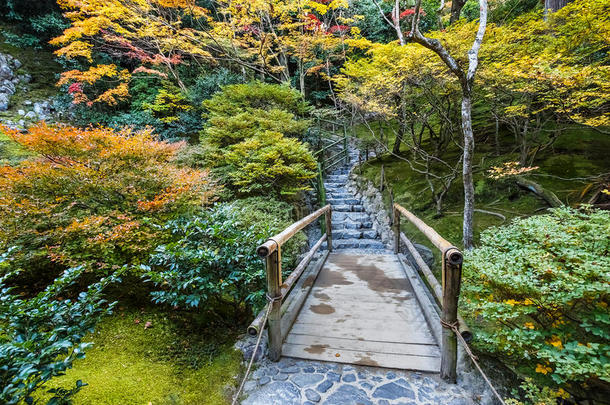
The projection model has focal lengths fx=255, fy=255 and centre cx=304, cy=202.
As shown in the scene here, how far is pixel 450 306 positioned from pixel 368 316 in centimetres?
114

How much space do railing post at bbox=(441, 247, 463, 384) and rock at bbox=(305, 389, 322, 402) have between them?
38.6 inches

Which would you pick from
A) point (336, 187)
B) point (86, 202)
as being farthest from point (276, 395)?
point (336, 187)

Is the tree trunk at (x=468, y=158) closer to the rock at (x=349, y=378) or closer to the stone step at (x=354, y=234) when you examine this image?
the rock at (x=349, y=378)

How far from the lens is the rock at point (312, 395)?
187 cm

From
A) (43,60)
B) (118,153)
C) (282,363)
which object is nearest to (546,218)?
(282,363)

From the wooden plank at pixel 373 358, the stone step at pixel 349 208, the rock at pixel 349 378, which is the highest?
the stone step at pixel 349 208

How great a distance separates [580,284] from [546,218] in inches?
38.4

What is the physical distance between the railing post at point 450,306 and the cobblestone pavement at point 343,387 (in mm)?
116

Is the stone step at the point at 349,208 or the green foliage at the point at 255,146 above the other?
the green foliage at the point at 255,146

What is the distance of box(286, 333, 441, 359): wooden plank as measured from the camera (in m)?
2.24

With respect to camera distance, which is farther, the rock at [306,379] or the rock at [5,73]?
the rock at [5,73]

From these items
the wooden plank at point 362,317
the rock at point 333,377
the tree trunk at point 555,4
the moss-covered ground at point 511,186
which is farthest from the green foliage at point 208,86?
the rock at point 333,377

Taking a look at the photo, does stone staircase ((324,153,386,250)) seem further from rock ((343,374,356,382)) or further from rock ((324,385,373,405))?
rock ((324,385,373,405))

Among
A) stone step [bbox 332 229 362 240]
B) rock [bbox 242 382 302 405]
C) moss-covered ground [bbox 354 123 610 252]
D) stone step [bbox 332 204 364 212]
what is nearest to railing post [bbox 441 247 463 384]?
rock [bbox 242 382 302 405]
